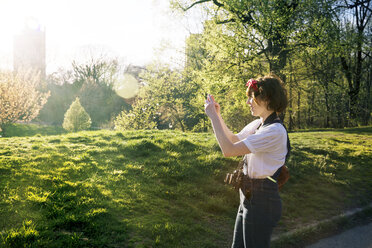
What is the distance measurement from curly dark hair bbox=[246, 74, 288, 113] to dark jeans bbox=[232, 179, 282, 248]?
0.64m

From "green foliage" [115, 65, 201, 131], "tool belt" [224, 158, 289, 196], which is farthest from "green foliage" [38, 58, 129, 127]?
"tool belt" [224, 158, 289, 196]

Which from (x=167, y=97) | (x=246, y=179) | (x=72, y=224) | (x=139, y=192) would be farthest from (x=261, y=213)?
(x=167, y=97)

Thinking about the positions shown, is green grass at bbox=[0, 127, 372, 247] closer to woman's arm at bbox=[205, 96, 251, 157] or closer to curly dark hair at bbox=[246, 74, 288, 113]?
woman's arm at bbox=[205, 96, 251, 157]

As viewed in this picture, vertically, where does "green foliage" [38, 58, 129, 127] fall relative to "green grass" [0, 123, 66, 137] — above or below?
above

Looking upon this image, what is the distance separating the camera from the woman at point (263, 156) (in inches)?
92.0

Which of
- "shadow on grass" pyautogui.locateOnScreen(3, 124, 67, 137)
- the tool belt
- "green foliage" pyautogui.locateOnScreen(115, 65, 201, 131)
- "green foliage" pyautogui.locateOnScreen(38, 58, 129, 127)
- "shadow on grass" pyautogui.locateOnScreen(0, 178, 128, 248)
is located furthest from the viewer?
"green foliage" pyautogui.locateOnScreen(38, 58, 129, 127)

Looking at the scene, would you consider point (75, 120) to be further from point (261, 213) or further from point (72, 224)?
point (261, 213)

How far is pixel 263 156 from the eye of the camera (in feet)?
7.91

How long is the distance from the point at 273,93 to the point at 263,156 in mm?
539

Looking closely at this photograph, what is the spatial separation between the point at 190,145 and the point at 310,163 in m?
3.70

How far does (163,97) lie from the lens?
25.1 meters

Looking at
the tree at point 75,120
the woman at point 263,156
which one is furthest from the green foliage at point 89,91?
the woman at point 263,156

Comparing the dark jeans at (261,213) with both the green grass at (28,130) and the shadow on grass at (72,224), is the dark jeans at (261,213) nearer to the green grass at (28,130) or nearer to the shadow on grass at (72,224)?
the shadow on grass at (72,224)

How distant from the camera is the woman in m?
2.34
